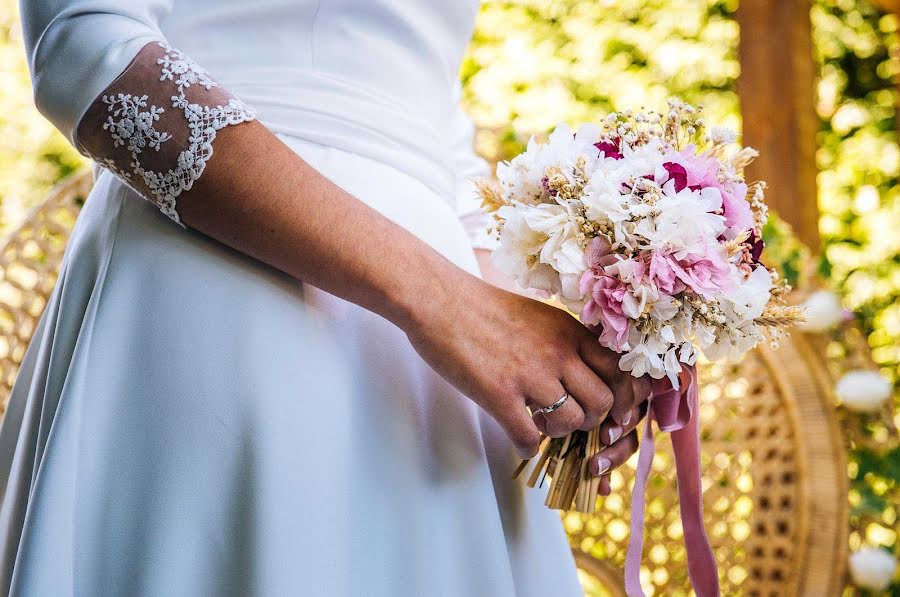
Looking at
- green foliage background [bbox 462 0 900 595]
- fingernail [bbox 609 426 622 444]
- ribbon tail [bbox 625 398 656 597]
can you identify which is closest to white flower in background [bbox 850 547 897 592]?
ribbon tail [bbox 625 398 656 597]

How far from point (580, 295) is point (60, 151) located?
20.0ft

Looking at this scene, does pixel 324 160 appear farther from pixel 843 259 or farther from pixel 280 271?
pixel 843 259

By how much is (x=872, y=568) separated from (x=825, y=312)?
0.65m

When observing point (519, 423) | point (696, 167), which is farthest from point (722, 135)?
point (519, 423)

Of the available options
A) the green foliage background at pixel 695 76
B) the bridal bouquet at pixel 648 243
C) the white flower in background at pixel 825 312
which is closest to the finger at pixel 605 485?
the bridal bouquet at pixel 648 243

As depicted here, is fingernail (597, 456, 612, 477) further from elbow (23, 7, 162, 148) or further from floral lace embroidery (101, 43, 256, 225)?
elbow (23, 7, 162, 148)

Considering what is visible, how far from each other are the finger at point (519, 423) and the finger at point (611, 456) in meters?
0.12

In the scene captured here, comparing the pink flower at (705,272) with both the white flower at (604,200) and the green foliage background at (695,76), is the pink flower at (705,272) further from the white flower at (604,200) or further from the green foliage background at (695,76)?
the green foliage background at (695,76)

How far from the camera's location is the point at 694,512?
1.03 meters

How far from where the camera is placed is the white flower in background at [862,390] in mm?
2080

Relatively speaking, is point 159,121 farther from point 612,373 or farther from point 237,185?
point 612,373

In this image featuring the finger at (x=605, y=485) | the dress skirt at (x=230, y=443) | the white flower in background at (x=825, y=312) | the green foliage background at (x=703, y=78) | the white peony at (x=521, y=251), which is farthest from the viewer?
the green foliage background at (x=703, y=78)

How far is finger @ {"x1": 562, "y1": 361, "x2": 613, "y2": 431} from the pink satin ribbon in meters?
0.09

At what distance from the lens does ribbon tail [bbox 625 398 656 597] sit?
0.96 meters
